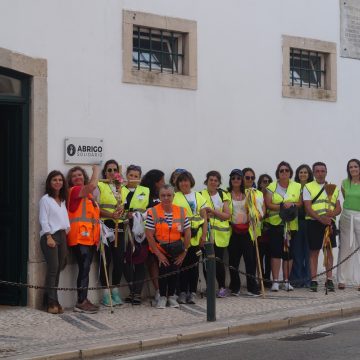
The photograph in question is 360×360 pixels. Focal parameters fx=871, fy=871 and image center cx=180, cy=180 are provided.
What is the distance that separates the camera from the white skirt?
13.7m

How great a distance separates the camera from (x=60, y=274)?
38.2ft

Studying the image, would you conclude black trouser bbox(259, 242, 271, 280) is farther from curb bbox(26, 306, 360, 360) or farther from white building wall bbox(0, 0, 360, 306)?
curb bbox(26, 306, 360, 360)

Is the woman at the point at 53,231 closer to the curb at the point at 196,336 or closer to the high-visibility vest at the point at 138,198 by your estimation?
the high-visibility vest at the point at 138,198

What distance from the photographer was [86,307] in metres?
11.3

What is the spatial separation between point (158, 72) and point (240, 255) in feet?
9.80

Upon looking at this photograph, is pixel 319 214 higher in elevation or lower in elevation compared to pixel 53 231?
higher

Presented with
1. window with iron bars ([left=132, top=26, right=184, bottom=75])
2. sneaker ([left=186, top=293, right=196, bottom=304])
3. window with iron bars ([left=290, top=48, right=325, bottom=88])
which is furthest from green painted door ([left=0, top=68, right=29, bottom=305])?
window with iron bars ([left=290, top=48, right=325, bottom=88])

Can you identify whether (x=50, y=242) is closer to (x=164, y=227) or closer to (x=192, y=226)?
(x=164, y=227)

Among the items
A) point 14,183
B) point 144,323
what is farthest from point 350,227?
point 14,183

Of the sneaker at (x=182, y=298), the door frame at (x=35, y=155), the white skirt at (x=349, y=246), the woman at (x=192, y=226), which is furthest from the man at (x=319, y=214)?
the door frame at (x=35, y=155)

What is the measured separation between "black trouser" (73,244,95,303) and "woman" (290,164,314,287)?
3.63 m

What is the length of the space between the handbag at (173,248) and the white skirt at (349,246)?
3354mm

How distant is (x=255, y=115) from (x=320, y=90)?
1660 millimetres

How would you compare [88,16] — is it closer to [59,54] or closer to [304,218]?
[59,54]
